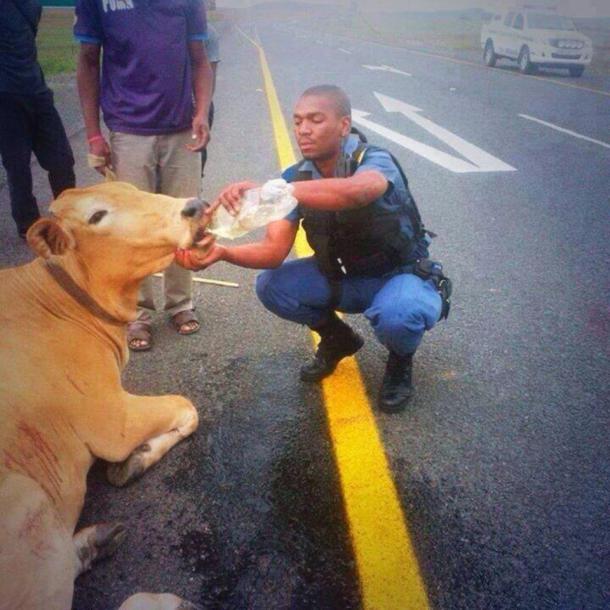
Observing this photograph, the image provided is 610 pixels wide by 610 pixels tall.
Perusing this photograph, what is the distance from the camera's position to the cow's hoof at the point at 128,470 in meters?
2.35

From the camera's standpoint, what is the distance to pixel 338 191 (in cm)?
236

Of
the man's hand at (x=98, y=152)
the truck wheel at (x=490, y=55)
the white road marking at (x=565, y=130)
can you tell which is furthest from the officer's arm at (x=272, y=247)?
the truck wheel at (x=490, y=55)

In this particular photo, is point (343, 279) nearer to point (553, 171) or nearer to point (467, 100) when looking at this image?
point (553, 171)

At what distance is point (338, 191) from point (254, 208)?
0.38 m

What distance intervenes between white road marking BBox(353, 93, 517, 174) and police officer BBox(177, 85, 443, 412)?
499 centimetres

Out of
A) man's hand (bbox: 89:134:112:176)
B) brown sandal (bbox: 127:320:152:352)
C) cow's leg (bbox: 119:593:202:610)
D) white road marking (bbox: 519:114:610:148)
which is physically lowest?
brown sandal (bbox: 127:320:152:352)

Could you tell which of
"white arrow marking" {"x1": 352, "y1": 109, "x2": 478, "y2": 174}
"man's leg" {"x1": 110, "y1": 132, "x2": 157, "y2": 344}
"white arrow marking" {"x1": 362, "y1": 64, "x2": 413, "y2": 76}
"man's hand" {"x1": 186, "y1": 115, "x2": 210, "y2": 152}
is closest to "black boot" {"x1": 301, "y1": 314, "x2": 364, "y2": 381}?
"man's leg" {"x1": 110, "y1": 132, "x2": 157, "y2": 344}

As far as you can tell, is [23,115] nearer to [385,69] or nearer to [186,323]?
[186,323]

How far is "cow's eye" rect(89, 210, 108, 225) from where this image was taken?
7.10 feet

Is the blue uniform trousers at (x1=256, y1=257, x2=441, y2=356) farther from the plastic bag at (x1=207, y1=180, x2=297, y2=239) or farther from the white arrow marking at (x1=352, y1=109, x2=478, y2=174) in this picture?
the white arrow marking at (x1=352, y1=109, x2=478, y2=174)

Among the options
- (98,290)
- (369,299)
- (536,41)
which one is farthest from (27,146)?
(536,41)

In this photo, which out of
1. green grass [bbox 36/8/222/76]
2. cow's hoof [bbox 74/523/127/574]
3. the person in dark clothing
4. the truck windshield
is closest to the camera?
A: cow's hoof [bbox 74/523/127/574]

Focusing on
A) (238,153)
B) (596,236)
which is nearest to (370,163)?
(596,236)

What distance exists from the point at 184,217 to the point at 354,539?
1.48 meters
